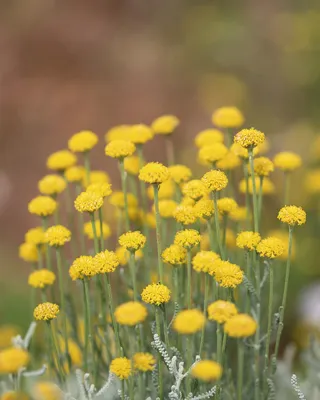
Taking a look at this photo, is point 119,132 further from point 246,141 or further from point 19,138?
point 19,138

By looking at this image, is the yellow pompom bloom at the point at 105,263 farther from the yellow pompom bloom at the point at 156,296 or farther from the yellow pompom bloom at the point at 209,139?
the yellow pompom bloom at the point at 209,139

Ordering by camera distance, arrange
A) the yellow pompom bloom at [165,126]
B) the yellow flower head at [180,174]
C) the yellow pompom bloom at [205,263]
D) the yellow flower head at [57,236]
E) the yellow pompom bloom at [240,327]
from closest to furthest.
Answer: the yellow pompom bloom at [240,327], the yellow pompom bloom at [205,263], the yellow flower head at [57,236], the yellow flower head at [180,174], the yellow pompom bloom at [165,126]

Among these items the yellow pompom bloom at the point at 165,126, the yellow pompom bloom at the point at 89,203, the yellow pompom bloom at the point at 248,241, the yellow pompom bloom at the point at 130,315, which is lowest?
the yellow pompom bloom at the point at 130,315

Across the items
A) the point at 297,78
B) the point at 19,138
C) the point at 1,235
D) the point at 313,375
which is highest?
the point at 297,78

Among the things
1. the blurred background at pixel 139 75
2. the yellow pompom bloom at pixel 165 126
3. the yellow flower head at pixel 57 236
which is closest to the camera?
the yellow flower head at pixel 57 236

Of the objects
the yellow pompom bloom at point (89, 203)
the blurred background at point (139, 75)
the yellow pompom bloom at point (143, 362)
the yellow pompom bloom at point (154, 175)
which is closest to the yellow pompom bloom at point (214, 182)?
the yellow pompom bloom at point (154, 175)

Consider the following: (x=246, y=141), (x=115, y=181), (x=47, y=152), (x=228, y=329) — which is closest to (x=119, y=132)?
(x=246, y=141)

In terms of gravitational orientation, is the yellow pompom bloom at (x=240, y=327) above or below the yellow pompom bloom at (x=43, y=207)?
below

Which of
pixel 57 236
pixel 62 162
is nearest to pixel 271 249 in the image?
pixel 57 236
